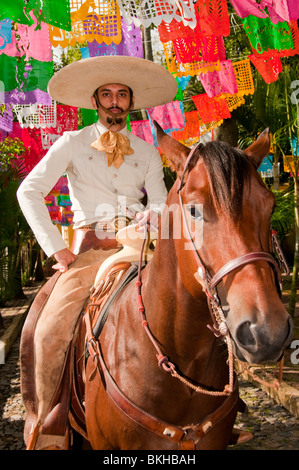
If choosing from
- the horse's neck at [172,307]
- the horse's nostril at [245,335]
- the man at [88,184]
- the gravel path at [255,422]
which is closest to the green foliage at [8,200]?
the gravel path at [255,422]

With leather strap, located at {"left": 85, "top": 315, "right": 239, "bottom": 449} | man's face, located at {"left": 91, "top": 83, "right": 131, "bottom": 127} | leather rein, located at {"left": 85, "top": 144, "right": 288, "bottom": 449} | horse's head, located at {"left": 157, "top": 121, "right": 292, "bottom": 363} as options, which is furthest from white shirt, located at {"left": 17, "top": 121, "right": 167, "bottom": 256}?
horse's head, located at {"left": 157, "top": 121, "right": 292, "bottom": 363}

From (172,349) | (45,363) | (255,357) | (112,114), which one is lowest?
(45,363)

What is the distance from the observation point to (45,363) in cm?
280

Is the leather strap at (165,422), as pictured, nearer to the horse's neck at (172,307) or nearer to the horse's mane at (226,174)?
the horse's neck at (172,307)

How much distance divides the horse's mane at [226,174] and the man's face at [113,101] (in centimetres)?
171

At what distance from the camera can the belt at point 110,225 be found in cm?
316

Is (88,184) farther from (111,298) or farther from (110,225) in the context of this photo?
(111,298)

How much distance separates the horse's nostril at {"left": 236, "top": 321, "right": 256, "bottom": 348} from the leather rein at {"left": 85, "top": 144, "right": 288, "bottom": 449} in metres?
0.12

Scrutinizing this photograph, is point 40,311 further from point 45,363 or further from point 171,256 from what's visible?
point 171,256

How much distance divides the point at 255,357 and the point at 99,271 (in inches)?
61.9

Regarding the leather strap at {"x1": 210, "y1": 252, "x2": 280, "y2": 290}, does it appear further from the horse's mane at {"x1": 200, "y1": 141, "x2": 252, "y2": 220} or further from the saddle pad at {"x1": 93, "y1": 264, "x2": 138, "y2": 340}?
the saddle pad at {"x1": 93, "y1": 264, "x2": 138, "y2": 340}

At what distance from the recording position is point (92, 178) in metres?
3.26

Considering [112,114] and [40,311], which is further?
[112,114]
